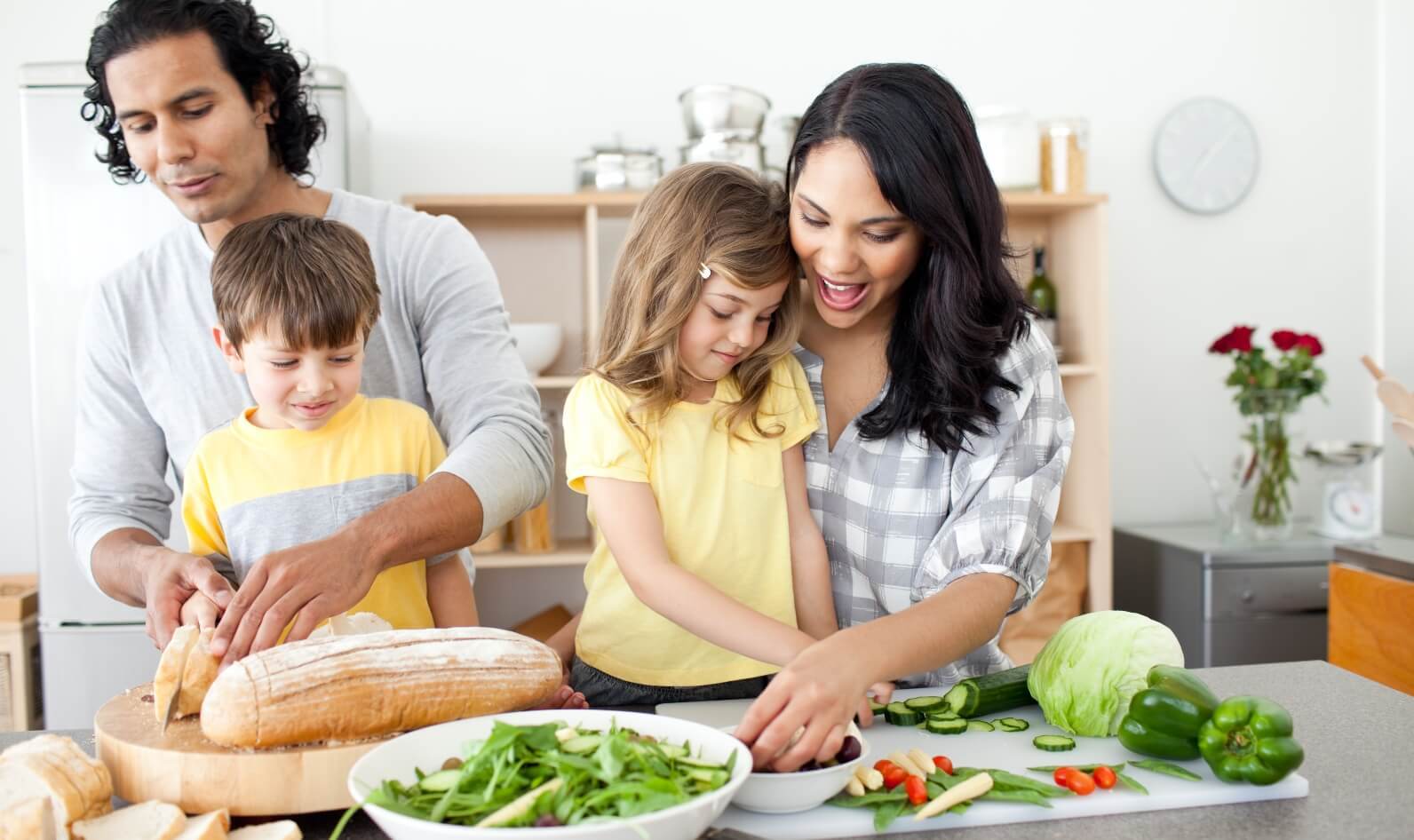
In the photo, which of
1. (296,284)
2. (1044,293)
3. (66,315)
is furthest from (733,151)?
(296,284)

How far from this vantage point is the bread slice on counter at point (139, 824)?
935mm

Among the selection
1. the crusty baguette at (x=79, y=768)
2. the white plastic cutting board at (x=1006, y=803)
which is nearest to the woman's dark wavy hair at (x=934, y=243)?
the white plastic cutting board at (x=1006, y=803)

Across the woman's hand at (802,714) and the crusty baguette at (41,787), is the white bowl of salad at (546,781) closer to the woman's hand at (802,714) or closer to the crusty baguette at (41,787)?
the woman's hand at (802,714)

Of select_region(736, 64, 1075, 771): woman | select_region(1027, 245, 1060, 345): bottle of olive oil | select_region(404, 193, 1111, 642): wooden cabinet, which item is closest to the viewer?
select_region(736, 64, 1075, 771): woman

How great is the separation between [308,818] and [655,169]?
2.55 meters

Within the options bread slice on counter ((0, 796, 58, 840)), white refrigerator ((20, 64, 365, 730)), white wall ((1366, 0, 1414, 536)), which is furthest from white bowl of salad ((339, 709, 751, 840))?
white wall ((1366, 0, 1414, 536))

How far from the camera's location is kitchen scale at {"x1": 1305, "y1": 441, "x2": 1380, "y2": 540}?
3.32m

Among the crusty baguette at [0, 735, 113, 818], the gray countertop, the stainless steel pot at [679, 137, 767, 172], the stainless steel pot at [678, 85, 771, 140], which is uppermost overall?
the stainless steel pot at [678, 85, 771, 140]

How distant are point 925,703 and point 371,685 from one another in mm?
640

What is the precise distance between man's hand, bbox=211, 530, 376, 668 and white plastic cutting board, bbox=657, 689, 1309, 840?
1.39 feet

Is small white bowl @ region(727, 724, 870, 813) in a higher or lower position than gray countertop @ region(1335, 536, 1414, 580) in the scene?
higher

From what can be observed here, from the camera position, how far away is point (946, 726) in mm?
1241

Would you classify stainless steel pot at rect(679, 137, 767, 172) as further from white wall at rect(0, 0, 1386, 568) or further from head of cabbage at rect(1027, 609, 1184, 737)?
head of cabbage at rect(1027, 609, 1184, 737)

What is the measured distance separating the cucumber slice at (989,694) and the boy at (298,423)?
2.36ft
